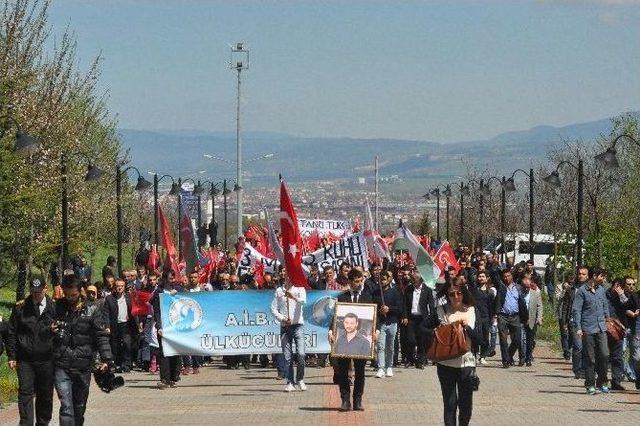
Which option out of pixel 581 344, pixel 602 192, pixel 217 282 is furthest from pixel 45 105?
pixel 602 192

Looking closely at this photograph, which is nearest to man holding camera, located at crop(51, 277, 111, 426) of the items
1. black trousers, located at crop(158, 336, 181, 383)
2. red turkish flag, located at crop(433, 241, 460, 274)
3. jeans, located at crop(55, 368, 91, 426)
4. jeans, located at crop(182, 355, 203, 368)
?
jeans, located at crop(55, 368, 91, 426)

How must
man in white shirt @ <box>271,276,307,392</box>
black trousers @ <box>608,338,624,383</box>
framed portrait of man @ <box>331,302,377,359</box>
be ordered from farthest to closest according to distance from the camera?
black trousers @ <box>608,338,624,383</box>
man in white shirt @ <box>271,276,307,392</box>
framed portrait of man @ <box>331,302,377,359</box>

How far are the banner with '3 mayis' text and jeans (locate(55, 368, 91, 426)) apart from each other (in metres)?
9.07

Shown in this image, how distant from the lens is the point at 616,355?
24125mm

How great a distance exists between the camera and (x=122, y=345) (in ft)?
91.2

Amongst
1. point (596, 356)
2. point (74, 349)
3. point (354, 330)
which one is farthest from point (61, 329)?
point (596, 356)

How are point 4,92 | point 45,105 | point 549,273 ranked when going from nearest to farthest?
point 4,92 → point 45,105 → point 549,273

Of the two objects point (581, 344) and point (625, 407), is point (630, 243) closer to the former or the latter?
point (581, 344)

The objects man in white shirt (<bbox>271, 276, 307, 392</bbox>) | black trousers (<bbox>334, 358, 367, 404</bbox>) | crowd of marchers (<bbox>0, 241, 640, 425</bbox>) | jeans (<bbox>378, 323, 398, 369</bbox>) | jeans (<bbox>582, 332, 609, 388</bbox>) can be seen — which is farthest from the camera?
jeans (<bbox>378, 323, 398, 369</bbox>)

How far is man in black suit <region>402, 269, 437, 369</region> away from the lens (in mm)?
28312

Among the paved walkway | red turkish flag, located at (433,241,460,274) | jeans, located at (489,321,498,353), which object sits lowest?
the paved walkway

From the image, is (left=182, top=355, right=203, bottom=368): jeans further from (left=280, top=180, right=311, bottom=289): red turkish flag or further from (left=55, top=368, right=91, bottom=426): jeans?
(left=55, top=368, right=91, bottom=426): jeans

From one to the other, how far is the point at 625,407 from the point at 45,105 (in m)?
21.3

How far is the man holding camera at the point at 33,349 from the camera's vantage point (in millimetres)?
16766
